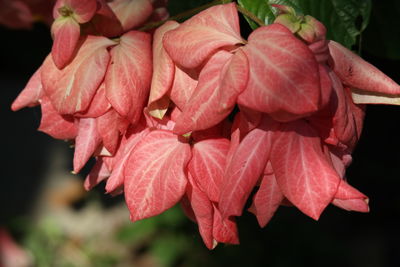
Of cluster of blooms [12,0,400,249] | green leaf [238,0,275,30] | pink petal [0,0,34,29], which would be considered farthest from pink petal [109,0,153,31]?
pink petal [0,0,34,29]

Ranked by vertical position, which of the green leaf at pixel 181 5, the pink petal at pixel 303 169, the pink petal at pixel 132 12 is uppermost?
the pink petal at pixel 132 12

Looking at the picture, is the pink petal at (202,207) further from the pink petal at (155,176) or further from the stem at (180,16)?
the stem at (180,16)

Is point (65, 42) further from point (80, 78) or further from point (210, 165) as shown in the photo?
point (210, 165)

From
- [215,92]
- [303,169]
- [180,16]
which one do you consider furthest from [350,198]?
[180,16]

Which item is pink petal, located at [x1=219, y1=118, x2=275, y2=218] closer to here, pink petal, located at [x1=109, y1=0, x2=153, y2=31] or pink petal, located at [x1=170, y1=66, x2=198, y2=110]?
pink petal, located at [x1=170, y1=66, x2=198, y2=110]

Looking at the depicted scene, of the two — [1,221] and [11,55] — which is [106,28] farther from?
[11,55]

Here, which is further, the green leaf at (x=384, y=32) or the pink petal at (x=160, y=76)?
the green leaf at (x=384, y=32)

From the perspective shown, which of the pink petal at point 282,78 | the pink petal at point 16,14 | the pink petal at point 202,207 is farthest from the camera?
the pink petal at point 16,14

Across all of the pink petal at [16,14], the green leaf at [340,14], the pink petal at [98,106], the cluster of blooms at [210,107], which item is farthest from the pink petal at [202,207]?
the pink petal at [16,14]
